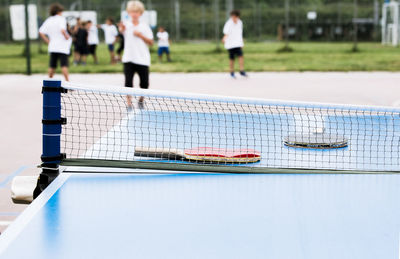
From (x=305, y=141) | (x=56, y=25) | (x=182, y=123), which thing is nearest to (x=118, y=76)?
(x=56, y=25)

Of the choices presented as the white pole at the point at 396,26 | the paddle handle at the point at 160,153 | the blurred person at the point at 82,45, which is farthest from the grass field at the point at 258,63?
the paddle handle at the point at 160,153

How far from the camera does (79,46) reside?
20172 mm

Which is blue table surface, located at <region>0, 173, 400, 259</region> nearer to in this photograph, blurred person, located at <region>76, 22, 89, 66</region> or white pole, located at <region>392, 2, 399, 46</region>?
blurred person, located at <region>76, 22, 89, 66</region>

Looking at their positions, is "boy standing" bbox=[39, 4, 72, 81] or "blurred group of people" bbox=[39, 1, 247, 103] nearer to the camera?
"blurred group of people" bbox=[39, 1, 247, 103]

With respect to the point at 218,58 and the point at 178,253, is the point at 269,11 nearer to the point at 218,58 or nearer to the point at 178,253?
the point at 218,58

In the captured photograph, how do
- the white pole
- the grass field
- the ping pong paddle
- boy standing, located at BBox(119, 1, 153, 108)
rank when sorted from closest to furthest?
the ping pong paddle → boy standing, located at BBox(119, 1, 153, 108) → the grass field → the white pole

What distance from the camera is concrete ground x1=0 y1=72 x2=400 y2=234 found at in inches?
269

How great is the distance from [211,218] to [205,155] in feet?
4.93

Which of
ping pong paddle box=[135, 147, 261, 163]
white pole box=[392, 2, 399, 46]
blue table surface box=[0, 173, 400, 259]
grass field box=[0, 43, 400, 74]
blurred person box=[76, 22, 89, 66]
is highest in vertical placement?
white pole box=[392, 2, 399, 46]

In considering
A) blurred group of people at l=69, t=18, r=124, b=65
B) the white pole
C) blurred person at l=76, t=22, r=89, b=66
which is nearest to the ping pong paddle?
blurred group of people at l=69, t=18, r=124, b=65

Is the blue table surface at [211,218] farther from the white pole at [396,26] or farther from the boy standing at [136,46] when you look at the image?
the white pole at [396,26]

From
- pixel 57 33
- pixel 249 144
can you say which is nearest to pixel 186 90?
pixel 57 33

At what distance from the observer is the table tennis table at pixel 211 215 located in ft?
12.1

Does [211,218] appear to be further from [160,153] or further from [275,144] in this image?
[275,144]
